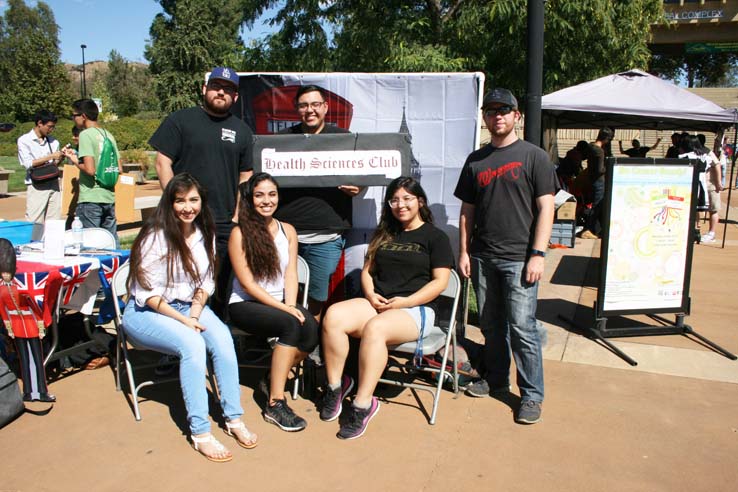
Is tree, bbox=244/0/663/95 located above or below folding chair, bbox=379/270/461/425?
above

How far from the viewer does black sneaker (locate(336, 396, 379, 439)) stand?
3246 millimetres

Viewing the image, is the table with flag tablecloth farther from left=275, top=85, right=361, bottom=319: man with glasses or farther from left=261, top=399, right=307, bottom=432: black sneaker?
left=261, top=399, right=307, bottom=432: black sneaker

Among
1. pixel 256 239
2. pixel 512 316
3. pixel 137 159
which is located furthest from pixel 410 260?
pixel 137 159

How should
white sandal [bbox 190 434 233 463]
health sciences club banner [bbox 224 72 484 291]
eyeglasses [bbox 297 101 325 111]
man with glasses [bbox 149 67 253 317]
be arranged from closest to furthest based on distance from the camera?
1. white sandal [bbox 190 434 233 463]
2. man with glasses [bbox 149 67 253 317]
3. eyeglasses [bbox 297 101 325 111]
4. health sciences club banner [bbox 224 72 484 291]

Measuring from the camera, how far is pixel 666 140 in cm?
2266

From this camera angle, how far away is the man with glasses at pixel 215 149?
3785 mm

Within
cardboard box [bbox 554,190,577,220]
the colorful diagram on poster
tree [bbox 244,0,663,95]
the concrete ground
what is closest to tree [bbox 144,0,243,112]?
tree [bbox 244,0,663,95]

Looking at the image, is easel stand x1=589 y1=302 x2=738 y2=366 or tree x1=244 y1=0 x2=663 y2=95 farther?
tree x1=244 y1=0 x2=663 y2=95

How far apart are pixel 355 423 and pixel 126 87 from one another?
60.5 m

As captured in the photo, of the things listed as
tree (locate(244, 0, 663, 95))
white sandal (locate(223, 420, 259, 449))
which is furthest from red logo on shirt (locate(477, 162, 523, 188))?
tree (locate(244, 0, 663, 95))

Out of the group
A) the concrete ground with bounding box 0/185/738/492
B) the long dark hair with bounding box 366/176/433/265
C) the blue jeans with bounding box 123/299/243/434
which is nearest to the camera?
the concrete ground with bounding box 0/185/738/492

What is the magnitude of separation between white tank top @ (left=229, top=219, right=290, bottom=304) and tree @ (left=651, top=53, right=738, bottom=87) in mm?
42175

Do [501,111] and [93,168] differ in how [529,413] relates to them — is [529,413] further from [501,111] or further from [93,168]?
[93,168]

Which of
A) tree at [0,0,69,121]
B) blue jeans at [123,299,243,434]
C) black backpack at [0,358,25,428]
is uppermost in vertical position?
tree at [0,0,69,121]
